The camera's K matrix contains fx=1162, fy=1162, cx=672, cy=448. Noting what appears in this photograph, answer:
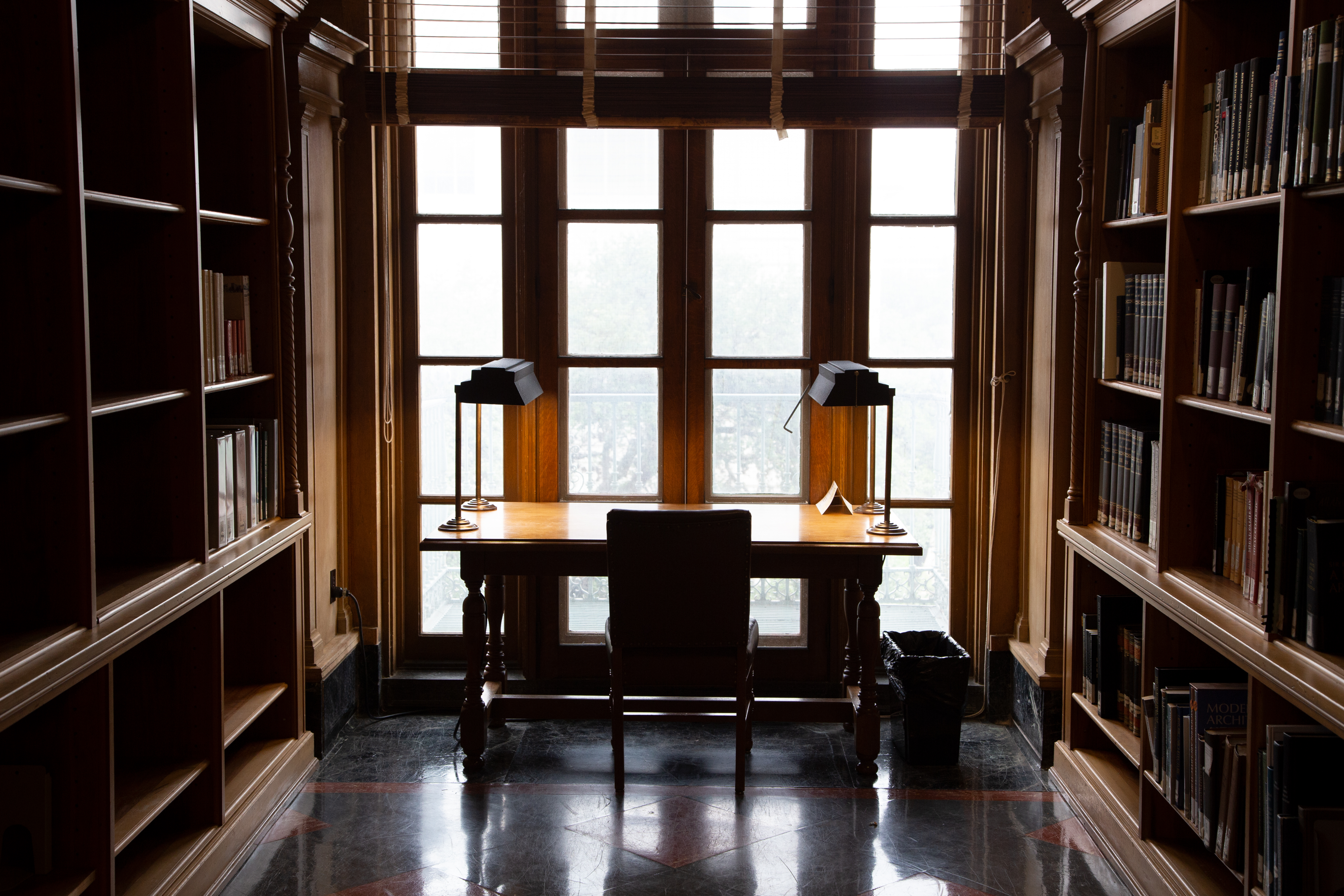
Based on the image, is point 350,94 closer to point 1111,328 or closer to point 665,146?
point 665,146

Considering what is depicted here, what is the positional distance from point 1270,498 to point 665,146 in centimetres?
274

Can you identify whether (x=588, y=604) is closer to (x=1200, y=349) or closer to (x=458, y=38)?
(x=458, y=38)

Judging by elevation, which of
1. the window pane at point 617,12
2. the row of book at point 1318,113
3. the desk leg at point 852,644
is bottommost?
the desk leg at point 852,644

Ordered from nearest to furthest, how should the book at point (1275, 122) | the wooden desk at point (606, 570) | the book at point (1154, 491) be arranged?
the book at point (1275, 122)
the book at point (1154, 491)
the wooden desk at point (606, 570)

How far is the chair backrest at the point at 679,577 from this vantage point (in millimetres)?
3564

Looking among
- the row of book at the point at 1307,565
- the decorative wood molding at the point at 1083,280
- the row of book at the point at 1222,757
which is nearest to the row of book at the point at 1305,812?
the row of book at the point at 1222,757

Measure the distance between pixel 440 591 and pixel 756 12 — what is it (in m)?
2.60

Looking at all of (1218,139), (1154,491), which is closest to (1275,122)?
(1218,139)

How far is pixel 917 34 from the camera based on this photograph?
14.4 ft

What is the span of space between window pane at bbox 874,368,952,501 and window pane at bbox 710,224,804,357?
429mm

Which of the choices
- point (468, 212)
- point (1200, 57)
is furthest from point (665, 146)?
point (1200, 57)

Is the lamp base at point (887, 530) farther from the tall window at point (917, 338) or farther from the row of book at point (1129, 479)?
the row of book at point (1129, 479)

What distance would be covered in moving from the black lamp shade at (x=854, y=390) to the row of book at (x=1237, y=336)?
1148 mm

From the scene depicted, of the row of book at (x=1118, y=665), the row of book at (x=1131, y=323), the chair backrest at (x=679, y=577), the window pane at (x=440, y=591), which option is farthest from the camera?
the window pane at (x=440, y=591)
